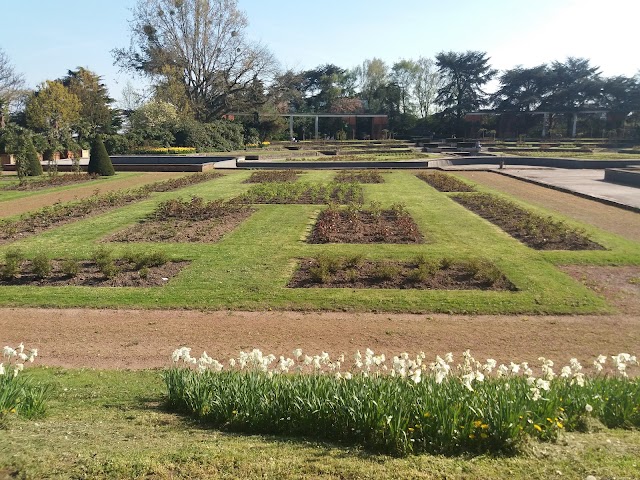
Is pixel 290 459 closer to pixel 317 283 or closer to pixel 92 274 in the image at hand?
pixel 317 283

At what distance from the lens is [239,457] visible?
281cm

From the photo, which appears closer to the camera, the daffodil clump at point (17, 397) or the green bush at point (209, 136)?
the daffodil clump at point (17, 397)

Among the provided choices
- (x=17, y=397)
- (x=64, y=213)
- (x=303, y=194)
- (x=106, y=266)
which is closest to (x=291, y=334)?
(x=17, y=397)

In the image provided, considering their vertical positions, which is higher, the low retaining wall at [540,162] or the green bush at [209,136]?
the green bush at [209,136]

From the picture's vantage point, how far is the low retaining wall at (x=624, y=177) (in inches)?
837

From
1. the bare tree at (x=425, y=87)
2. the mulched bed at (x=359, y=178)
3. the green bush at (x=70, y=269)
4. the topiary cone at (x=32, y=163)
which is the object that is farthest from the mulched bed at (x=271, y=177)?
the bare tree at (x=425, y=87)

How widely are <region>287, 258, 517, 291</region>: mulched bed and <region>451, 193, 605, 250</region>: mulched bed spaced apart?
8.76 feet

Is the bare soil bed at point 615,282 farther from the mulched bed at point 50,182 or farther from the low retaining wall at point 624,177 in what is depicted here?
the mulched bed at point 50,182

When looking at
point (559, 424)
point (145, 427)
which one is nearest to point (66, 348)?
point (145, 427)

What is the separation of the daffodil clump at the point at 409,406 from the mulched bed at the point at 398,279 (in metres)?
4.19

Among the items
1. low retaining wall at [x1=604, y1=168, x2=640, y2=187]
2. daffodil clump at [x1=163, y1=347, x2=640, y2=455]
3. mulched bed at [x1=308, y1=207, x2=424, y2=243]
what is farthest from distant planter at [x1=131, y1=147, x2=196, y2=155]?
daffodil clump at [x1=163, y1=347, x2=640, y2=455]

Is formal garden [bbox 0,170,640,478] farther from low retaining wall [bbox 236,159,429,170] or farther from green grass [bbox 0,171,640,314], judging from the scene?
low retaining wall [bbox 236,159,429,170]

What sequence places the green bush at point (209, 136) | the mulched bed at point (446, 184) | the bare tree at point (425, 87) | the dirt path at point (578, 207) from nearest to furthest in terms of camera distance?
the dirt path at point (578, 207) < the mulched bed at point (446, 184) < the green bush at point (209, 136) < the bare tree at point (425, 87)

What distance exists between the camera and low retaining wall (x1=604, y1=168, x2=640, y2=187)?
2125 cm
